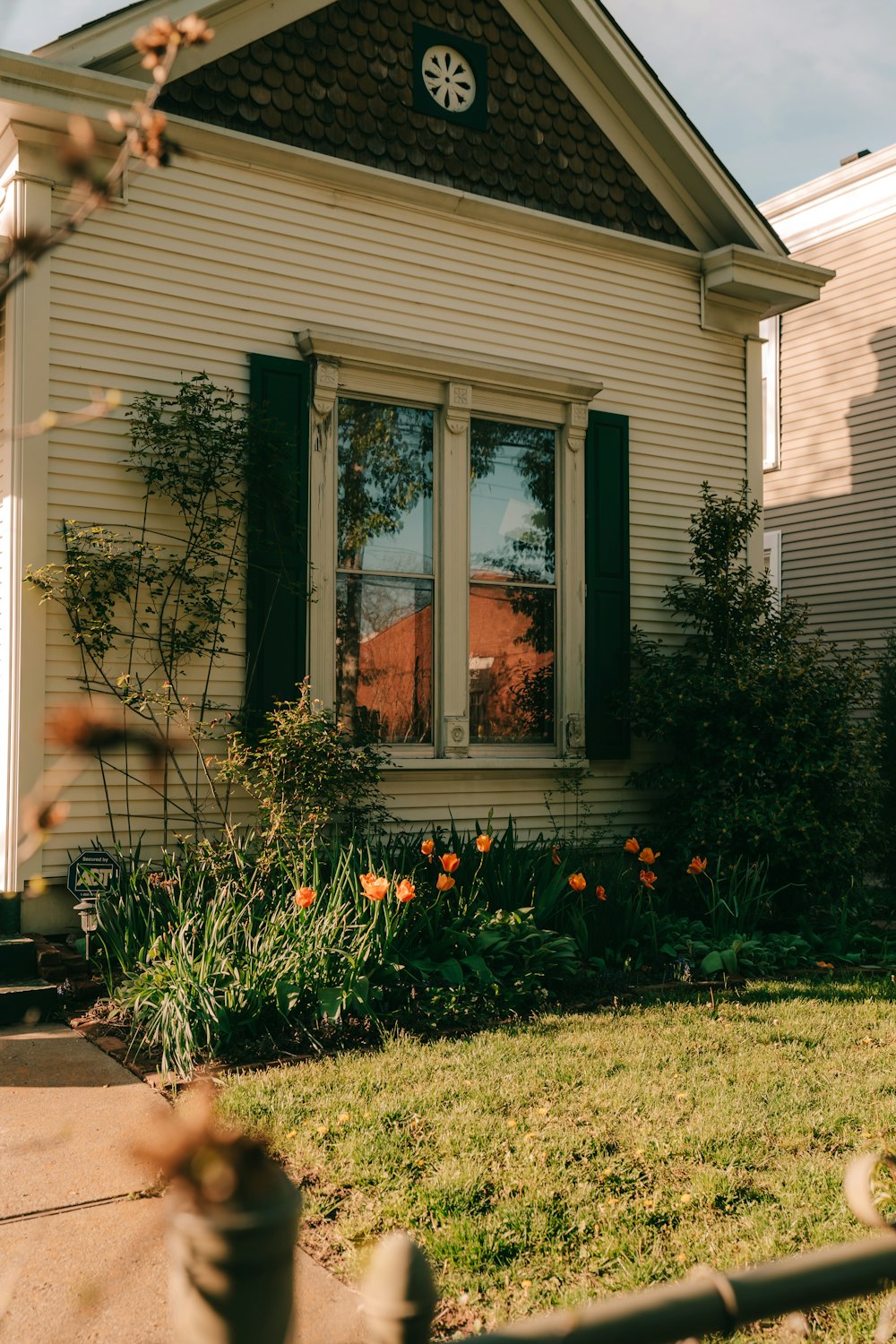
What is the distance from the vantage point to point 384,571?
25.1 ft

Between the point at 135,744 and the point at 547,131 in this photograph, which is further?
the point at 547,131

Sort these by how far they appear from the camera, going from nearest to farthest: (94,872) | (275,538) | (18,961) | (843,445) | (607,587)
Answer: (18,961) < (94,872) < (275,538) < (607,587) < (843,445)

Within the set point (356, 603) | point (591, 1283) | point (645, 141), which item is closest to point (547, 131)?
point (645, 141)

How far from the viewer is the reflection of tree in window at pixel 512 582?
8.08 meters

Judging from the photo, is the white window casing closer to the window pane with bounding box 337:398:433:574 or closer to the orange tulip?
the window pane with bounding box 337:398:433:574

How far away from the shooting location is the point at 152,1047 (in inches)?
191

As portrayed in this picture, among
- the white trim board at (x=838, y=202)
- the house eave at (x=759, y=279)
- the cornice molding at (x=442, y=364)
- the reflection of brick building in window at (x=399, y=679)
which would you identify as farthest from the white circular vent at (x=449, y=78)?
the white trim board at (x=838, y=202)

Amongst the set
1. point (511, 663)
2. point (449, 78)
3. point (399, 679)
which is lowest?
point (399, 679)

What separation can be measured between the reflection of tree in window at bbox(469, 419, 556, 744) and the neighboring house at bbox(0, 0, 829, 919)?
20mm

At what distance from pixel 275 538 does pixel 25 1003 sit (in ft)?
9.85

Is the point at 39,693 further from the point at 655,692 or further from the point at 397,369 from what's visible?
the point at 655,692

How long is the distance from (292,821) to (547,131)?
5.38 meters

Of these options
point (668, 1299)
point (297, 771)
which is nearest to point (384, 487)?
point (297, 771)

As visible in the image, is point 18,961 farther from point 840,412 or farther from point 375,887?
point 840,412
